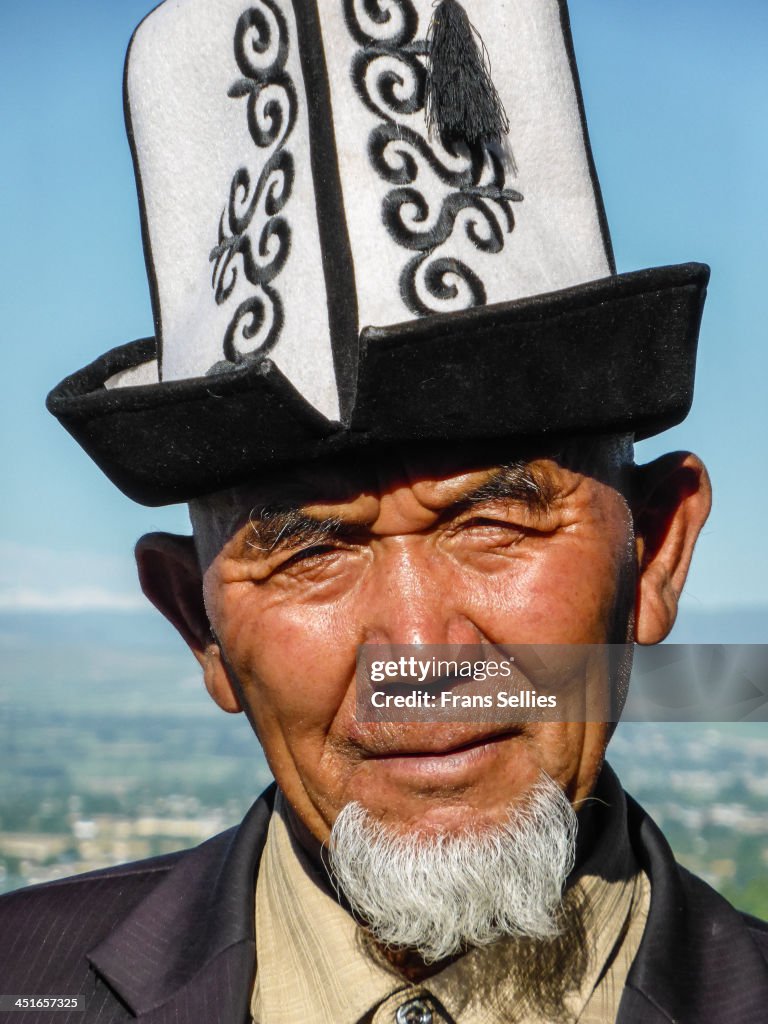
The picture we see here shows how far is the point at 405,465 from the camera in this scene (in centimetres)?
226

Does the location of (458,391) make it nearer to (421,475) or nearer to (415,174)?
(421,475)

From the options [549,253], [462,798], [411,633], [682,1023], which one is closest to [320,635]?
[411,633]

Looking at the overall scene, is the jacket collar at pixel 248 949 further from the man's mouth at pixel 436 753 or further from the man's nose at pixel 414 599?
the man's nose at pixel 414 599

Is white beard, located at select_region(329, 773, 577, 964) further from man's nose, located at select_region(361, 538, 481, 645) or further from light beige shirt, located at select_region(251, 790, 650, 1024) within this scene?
man's nose, located at select_region(361, 538, 481, 645)

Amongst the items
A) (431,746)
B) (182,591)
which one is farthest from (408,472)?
(182,591)

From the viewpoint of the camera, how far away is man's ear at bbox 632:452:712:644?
264 centimetres

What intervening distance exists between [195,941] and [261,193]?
5.08 feet

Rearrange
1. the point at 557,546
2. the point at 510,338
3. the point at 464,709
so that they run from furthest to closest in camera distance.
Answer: the point at 557,546 < the point at 464,709 < the point at 510,338

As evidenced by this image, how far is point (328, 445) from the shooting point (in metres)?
2.12

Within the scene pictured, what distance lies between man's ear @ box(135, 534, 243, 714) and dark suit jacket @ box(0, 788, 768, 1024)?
15.2 inches

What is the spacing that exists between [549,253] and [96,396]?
87 centimetres

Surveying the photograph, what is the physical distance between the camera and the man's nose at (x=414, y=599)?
216cm

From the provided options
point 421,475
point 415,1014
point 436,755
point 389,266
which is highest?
point 389,266

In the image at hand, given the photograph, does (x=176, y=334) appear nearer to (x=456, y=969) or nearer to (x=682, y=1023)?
(x=456, y=969)
